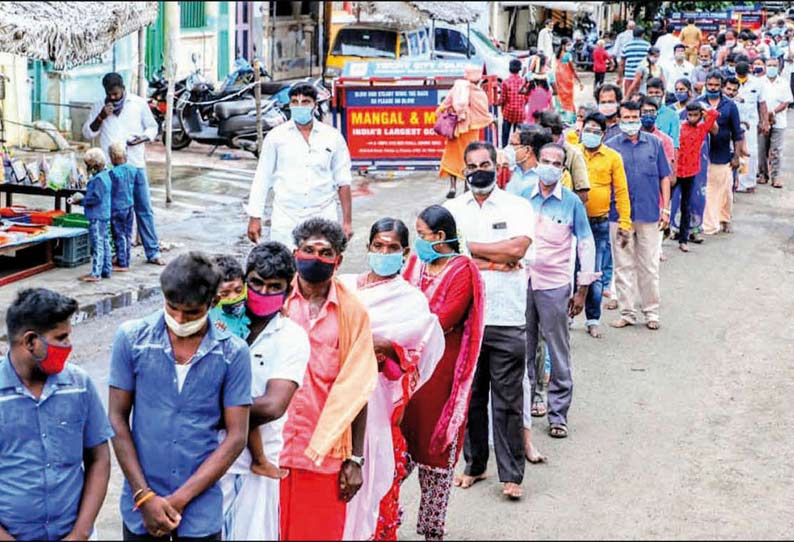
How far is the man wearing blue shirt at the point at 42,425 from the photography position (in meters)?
4.28

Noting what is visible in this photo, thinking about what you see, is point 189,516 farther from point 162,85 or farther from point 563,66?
point 563,66


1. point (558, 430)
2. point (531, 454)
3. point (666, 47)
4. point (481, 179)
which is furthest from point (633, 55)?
point (481, 179)

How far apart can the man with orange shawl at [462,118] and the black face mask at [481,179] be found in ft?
26.9

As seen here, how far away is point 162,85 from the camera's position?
20.1 meters

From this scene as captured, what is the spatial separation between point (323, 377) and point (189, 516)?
0.79 m

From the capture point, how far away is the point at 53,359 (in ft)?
14.0

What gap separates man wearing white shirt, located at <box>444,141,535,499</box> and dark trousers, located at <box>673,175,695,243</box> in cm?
716

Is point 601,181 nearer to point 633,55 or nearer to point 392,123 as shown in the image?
point 392,123

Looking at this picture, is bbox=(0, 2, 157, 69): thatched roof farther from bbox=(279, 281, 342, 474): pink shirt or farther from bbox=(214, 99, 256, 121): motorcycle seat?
bbox=(279, 281, 342, 474): pink shirt

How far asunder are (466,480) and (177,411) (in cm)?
305

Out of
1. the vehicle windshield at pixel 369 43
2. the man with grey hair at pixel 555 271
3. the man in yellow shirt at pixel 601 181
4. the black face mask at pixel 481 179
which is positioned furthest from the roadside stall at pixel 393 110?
the black face mask at pixel 481 179

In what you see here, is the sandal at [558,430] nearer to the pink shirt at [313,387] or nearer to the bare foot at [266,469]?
the pink shirt at [313,387]

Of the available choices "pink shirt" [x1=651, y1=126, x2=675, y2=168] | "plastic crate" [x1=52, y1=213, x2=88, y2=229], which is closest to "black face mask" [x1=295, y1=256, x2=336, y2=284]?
"pink shirt" [x1=651, y1=126, x2=675, y2=168]

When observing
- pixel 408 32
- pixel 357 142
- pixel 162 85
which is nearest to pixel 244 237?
pixel 357 142
